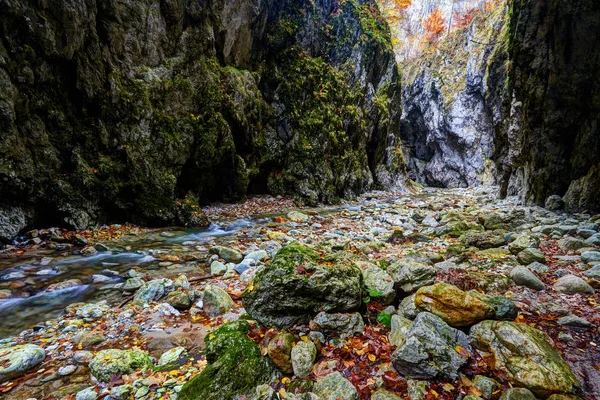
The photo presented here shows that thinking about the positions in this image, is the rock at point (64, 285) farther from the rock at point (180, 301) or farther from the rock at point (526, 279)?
the rock at point (526, 279)

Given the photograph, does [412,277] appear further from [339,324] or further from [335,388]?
[335,388]

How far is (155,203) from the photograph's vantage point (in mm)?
8805

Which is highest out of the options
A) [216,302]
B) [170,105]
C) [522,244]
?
[170,105]

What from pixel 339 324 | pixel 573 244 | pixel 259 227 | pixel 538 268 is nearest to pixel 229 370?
pixel 339 324

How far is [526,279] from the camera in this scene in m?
3.35

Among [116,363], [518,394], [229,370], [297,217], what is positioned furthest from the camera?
[297,217]

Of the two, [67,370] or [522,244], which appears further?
[522,244]

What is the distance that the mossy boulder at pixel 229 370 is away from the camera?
207 centimetres

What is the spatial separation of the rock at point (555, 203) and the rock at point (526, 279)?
25.6 feet

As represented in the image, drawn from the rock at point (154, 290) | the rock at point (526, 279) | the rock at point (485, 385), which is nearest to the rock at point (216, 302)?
the rock at point (154, 290)

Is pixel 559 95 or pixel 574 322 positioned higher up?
pixel 559 95

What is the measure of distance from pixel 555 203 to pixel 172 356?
1183 centimetres

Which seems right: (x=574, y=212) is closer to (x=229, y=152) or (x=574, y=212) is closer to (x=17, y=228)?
(x=229, y=152)

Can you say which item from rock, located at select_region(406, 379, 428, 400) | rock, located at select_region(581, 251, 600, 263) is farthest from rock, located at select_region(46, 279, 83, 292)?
rock, located at select_region(581, 251, 600, 263)
